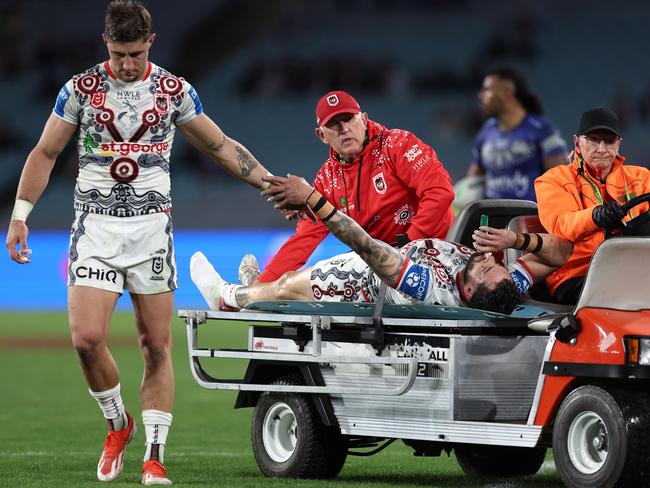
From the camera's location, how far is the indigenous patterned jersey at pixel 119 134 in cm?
636

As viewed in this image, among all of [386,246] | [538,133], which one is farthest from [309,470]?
[538,133]

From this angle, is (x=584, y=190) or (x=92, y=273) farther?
(x=584, y=190)

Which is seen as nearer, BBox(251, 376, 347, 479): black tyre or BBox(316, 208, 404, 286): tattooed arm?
BBox(316, 208, 404, 286): tattooed arm

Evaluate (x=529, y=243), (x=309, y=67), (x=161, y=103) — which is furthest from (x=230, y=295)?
(x=309, y=67)

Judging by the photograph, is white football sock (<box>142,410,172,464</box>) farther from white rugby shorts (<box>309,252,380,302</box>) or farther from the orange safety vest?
the orange safety vest

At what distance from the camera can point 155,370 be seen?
21.8 feet

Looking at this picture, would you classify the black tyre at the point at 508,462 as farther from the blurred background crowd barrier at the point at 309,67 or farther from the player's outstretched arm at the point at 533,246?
the blurred background crowd barrier at the point at 309,67

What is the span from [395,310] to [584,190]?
1108mm

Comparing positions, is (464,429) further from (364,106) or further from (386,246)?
(364,106)

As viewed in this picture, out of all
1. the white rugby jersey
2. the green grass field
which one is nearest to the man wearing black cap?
the white rugby jersey

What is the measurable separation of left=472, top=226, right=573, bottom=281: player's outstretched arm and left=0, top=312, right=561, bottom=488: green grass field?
1072 millimetres

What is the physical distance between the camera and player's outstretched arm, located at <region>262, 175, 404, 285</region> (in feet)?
19.7

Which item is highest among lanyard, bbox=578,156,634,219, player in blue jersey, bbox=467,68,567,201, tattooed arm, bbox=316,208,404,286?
player in blue jersey, bbox=467,68,567,201

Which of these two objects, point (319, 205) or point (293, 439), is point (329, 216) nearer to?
point (319, 205)
